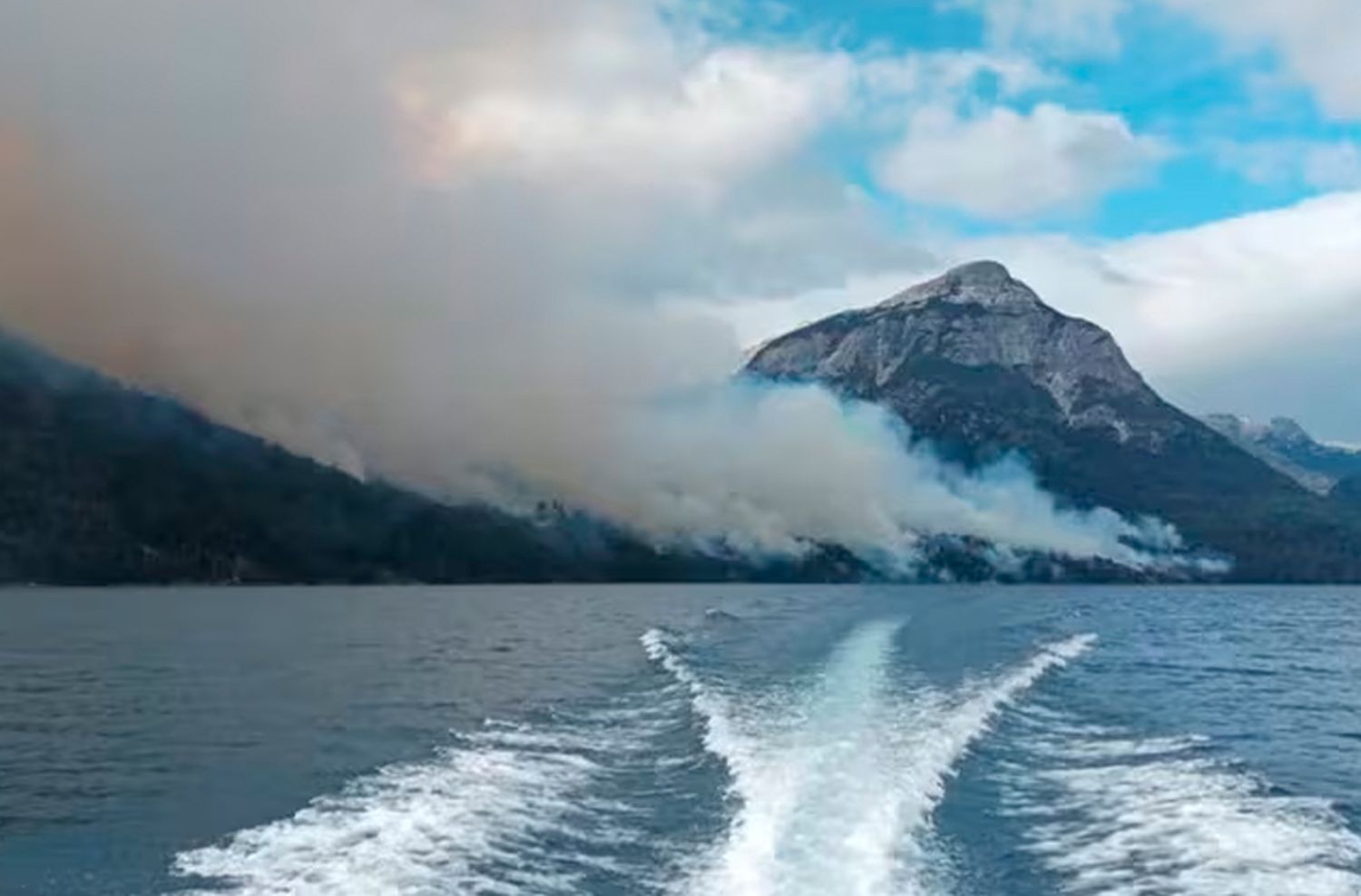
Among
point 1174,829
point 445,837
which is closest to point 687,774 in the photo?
point 445,837

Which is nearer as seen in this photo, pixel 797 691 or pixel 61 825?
pixel 61 825

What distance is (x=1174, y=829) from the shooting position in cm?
2936

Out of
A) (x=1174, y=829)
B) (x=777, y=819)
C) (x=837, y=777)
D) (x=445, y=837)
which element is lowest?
(x=1174, y=829)

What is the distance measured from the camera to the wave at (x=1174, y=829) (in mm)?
24969

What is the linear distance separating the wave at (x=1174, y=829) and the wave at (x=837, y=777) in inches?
103

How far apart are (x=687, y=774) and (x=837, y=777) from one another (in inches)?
192

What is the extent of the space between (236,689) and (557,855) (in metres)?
41.8

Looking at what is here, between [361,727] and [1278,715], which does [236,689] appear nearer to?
[361,727]

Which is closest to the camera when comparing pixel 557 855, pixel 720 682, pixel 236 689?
pixel 557 855

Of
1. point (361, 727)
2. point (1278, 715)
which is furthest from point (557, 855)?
point (1278, 715)

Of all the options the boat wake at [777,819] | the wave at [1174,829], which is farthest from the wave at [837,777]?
the wave at [1174,829]

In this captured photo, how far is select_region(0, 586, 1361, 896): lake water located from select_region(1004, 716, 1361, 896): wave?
11 cm

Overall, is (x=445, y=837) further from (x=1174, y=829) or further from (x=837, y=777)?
(x=1174, y=829)

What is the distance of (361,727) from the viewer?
47438mm
